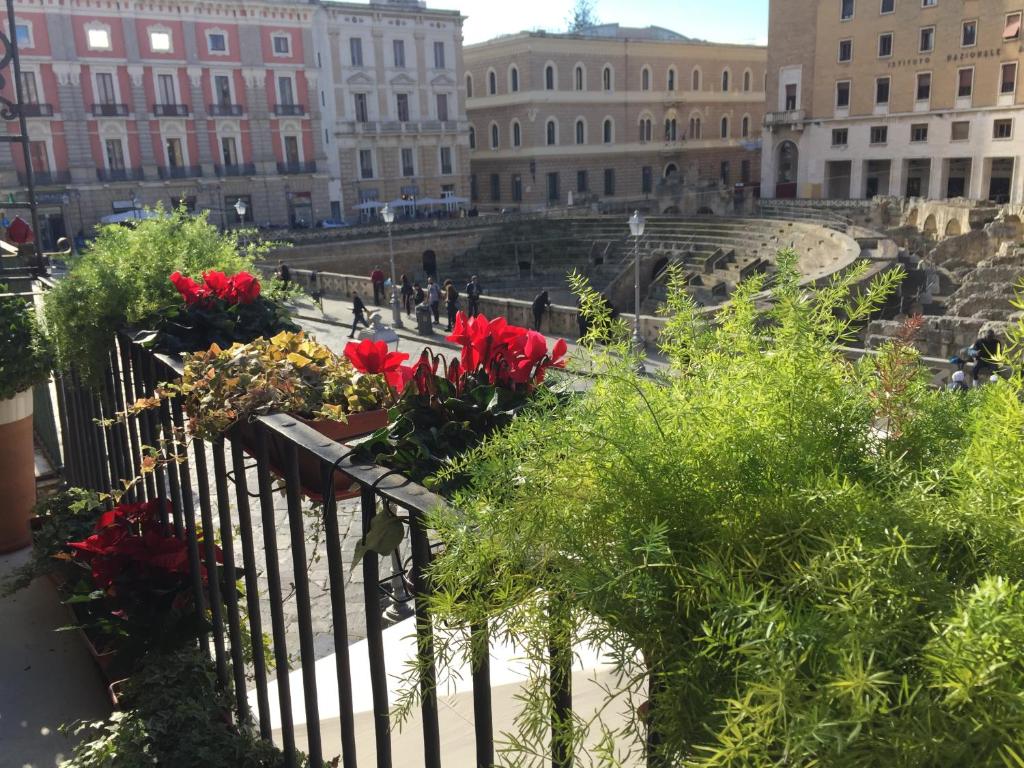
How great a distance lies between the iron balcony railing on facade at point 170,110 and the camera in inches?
1331

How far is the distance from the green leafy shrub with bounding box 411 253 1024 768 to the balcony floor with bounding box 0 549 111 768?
2.11 meters

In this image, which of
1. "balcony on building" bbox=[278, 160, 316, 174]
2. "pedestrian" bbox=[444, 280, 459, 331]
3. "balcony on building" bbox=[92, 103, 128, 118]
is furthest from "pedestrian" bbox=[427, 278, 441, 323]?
"balcony on building" bbox=[92, 103, 128, 118]

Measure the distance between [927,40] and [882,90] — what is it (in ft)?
8.27

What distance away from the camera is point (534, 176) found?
42.4m

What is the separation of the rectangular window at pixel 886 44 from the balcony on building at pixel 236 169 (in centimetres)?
2742

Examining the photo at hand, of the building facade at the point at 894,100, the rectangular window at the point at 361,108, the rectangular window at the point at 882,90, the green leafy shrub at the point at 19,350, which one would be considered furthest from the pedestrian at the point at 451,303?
the rectangular window at the point at 882,90

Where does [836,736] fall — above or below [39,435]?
above

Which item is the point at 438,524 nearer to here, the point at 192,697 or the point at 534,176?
the point at 192,697

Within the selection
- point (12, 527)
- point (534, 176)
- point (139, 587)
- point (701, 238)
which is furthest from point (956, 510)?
point (534, 176)

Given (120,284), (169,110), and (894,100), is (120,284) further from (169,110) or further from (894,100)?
(894,100)

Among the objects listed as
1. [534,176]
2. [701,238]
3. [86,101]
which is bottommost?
[701,238]

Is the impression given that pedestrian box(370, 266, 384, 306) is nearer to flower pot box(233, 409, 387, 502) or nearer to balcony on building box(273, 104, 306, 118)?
balcony on building box(273, 104, 306, 118)

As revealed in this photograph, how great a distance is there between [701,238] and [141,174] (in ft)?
72.9

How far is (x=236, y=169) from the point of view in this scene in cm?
3566
